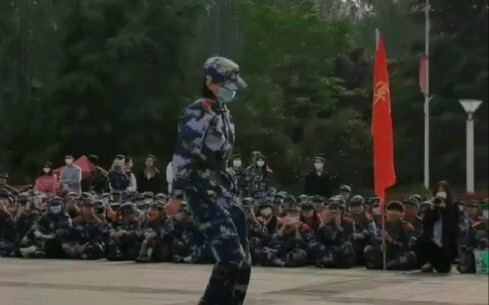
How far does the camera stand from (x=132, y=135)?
3419 cm

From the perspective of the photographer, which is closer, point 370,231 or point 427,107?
point 427,107

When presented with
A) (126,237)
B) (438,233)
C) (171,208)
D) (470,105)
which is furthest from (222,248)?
(126,237)

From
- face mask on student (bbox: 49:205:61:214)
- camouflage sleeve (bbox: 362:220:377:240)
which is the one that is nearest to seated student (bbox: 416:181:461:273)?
camouflage sleeve (bbox: 362:220:377:240)

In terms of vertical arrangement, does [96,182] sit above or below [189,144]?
below

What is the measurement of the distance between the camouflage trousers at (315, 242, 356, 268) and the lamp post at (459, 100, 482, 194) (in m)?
11.4

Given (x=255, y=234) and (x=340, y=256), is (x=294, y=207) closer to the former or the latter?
(x=255, y=234)

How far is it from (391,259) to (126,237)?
4296 millimetres

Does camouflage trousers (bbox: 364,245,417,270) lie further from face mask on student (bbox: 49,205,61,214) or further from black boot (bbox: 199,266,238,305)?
black boot (bbox: 199,266,238,305)

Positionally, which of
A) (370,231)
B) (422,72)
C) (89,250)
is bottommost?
(89,250)

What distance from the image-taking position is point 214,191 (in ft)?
20.4

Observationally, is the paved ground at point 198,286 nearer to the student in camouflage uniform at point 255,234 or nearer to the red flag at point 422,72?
the student in camouflage uniform at point 255,234

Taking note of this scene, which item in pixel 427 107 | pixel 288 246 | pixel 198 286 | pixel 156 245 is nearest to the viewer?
pixel 427 107

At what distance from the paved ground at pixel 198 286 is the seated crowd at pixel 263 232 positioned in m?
0.56

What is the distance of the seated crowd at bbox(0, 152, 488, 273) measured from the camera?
44.4 ft
